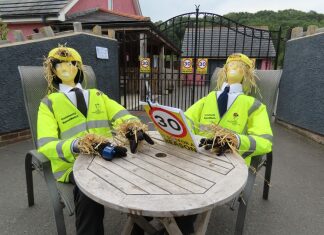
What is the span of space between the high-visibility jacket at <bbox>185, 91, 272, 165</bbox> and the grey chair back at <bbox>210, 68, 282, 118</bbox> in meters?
0.59

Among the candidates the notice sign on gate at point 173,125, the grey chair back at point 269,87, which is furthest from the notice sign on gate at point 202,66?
the notice sign on gate at point 173,125

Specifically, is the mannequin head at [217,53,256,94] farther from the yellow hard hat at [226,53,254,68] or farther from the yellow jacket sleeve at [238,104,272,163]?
the yellow jacket sleeve at [238,104,272,163]

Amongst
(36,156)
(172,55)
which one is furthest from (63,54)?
(172,55)

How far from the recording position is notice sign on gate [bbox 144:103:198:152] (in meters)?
1.61

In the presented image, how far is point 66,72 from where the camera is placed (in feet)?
7.34

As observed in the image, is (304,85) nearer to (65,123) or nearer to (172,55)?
(65,123)

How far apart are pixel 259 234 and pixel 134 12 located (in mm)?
16152

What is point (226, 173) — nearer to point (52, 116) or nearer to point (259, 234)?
point (259, 234)

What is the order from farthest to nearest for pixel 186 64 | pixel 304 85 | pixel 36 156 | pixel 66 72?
1. pixel 186 64
2. pixel 304 85
3. pixel 66 72
4. pixel 36 156

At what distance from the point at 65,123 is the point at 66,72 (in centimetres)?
45

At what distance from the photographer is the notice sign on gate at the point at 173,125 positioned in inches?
63.5

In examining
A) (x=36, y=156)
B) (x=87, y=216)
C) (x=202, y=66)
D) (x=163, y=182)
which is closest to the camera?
(x=163, y=182)

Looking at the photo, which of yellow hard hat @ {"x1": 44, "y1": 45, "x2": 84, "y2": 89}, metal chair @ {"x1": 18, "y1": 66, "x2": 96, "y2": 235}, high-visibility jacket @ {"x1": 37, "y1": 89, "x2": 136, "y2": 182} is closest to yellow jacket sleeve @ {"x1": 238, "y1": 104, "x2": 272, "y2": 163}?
high-visibility jacket @ {"x1": 37, "y1": 89, "x2": 136, "y2": 182}

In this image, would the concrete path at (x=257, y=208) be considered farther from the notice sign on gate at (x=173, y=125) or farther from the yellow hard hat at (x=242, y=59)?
the yellow hard hat at (x=242, y=59)
